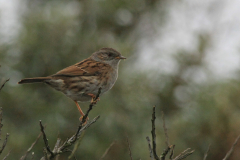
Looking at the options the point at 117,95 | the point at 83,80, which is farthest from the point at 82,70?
the point at 117,95

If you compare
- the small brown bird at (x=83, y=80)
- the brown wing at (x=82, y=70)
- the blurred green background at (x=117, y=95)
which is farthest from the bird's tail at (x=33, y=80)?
the blurred green background at (x=117, y=95)

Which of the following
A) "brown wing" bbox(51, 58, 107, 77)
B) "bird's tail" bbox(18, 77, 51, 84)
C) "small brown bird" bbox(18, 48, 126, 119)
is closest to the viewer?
"bird's tail" bbox(18, 77, 51, 84)

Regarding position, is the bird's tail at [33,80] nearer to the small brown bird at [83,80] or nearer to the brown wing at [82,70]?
the small brown bird at [83,80]

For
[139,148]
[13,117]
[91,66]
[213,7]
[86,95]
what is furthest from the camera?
[213,7]

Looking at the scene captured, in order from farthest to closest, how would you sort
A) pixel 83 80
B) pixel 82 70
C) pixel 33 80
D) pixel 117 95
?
pixel 117 95 → pixel 82 70 → pixel 83 80 → pixel 33 80

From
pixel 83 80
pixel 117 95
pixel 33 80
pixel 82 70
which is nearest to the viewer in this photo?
pixel 33 80

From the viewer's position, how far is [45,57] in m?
8.87

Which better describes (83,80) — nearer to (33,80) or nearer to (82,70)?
(82,70)

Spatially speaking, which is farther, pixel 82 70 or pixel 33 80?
pixel 82 70

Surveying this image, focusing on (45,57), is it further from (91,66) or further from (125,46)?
(91,66)

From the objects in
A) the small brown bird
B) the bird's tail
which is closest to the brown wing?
the small brown bird

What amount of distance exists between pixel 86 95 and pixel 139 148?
125 inches

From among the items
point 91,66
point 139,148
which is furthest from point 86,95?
point 139,148

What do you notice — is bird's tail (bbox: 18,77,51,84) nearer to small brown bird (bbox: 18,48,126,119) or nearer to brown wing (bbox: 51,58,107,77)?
small brown bird (bbox: 18,48,126,119)
